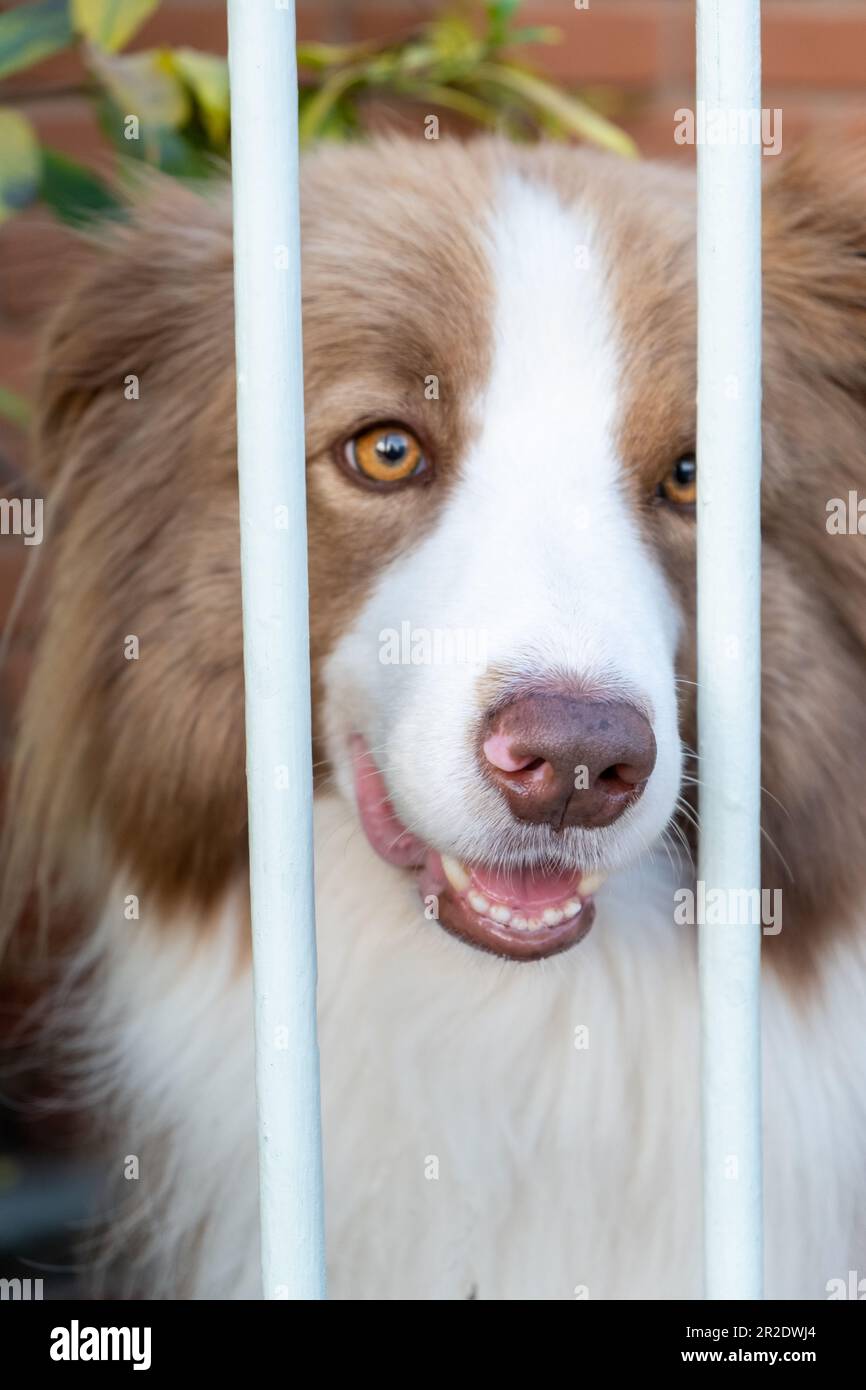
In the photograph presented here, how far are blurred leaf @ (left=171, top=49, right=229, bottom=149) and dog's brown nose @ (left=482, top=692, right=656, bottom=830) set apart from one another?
52.8 inches

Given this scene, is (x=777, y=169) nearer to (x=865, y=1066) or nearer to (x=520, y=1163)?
(x=865, y=1066)

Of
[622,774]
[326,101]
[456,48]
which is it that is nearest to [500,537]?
[622,774]

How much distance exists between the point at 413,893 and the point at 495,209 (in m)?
0.75

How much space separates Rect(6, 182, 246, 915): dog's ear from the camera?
1.68 metres

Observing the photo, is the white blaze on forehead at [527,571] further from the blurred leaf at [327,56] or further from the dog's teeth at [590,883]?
the blurred leaf at [327,56]

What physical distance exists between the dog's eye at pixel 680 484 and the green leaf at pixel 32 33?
3.79 feet

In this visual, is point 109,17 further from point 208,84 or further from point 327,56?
point 327,56

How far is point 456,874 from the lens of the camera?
4.77 ft

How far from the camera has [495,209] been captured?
1621 mm

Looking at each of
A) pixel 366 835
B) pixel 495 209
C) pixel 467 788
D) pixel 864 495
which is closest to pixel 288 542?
pixel 467 788

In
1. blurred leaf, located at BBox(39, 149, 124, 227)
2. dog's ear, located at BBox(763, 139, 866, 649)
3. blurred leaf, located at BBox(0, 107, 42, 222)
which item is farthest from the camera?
blurred leaf, located at BBox(39, 149, 124, 227)

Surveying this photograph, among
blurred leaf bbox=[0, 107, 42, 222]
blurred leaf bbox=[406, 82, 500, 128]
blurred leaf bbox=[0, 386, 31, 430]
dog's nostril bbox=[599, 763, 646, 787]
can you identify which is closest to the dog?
dog's nostril bbox=[599, 763, 646, 787]

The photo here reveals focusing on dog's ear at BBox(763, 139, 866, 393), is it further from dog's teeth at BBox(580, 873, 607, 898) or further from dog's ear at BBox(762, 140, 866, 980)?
dog's teeth at BBox(580, 873, 607, 898)

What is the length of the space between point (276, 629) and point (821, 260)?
40.3 inches
